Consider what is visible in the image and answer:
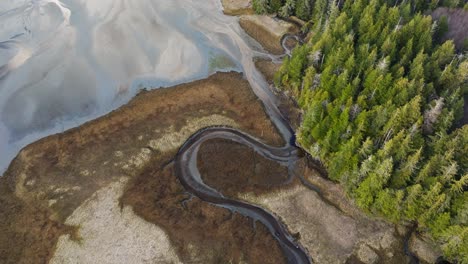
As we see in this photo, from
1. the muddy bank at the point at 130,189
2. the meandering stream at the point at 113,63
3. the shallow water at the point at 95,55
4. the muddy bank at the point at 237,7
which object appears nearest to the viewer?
the muddy bank at the point at 130,189

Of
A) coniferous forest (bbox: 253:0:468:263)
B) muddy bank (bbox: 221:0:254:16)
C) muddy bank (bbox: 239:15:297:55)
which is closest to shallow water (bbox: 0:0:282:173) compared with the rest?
muddy bank (bbox: 221:0:254:16)

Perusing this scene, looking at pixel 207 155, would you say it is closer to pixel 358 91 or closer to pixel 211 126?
pixel 211 126

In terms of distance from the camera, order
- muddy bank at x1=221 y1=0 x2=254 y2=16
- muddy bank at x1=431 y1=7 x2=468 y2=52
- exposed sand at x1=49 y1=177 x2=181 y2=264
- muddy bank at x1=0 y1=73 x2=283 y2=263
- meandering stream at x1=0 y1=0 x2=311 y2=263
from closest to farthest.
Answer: exposed sand at x1=49 y1=177 x2=181 y2=264 → muddy bank at x1=0 y1=73 x2=283 y2=263 → meandering stream at x1=0 y1=0 x2=311 y2=263 → muddy bank at x1=431 y1=7 x2=468 y2=52 → muddy bank at x1=221 y1=0 x2=254 y2=16

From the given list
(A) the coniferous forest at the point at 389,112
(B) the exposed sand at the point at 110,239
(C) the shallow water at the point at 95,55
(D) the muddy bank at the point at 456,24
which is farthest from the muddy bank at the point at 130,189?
(D) the muddy bank at the point at 456,24

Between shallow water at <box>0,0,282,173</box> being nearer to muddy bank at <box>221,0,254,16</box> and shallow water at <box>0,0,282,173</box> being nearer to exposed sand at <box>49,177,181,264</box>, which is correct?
muddy bank at <box>221,0,254,16</box>

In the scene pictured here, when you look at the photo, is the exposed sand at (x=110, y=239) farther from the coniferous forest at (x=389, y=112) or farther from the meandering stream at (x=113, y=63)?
the coniferous forest at (x=389, y=112)

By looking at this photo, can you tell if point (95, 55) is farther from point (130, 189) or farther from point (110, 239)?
point (110, 239)
